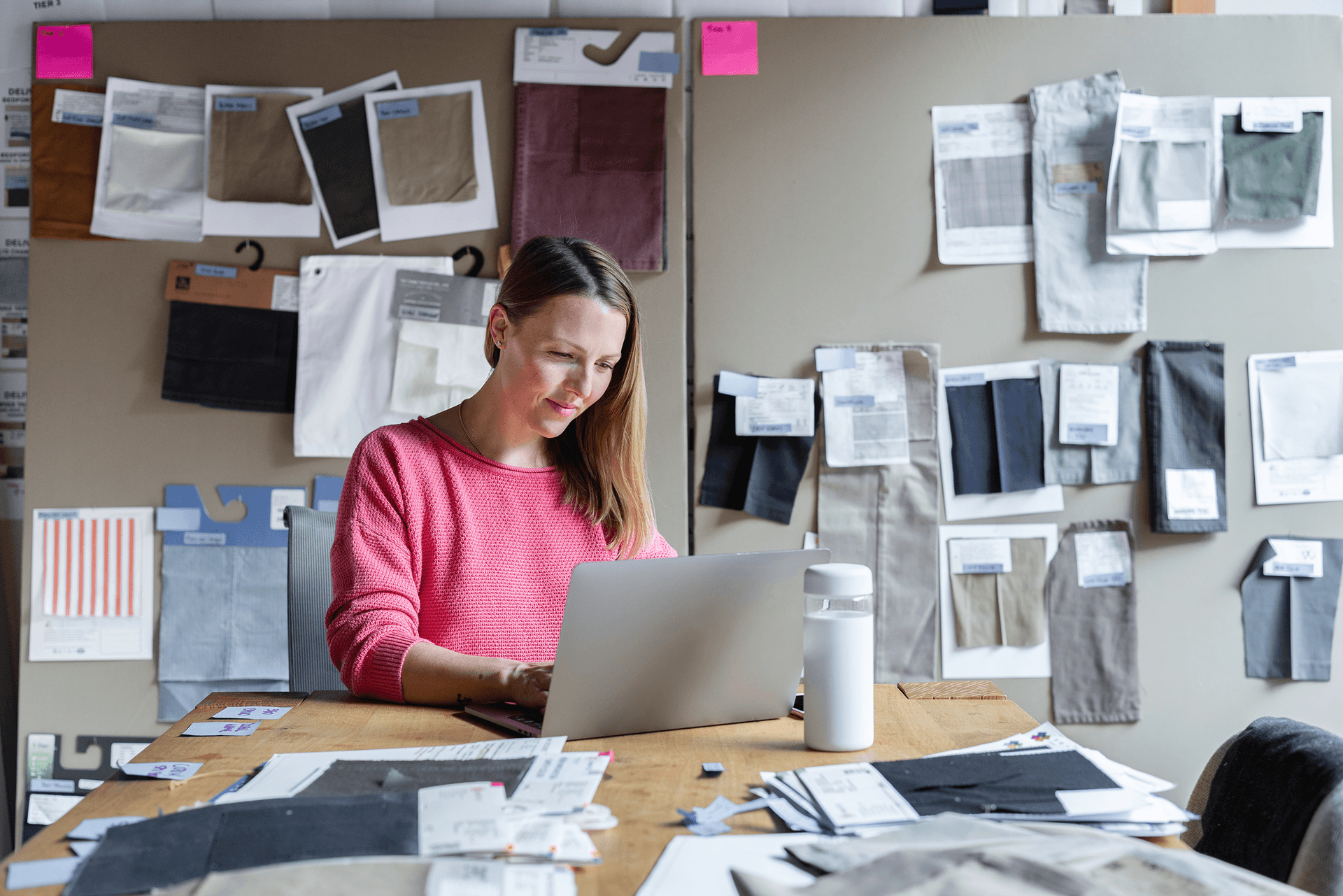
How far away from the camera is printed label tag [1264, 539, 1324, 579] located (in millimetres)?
2164

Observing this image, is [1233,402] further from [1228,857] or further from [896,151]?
[1228,857]

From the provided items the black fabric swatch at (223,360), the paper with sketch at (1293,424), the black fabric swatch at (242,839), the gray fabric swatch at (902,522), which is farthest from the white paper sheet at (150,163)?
the paper with sketch at (1293,424)

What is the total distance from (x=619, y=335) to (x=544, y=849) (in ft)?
2.91

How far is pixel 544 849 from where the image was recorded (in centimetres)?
69

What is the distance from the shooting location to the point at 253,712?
1111 millimetres

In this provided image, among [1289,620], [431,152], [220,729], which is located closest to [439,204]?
[431,152]

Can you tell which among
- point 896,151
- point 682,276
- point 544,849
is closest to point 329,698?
point 544,849

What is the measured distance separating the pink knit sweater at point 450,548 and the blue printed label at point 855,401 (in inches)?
34.0

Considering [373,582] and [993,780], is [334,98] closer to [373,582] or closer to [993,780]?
[373,582]

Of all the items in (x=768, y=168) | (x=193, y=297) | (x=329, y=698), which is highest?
(x=768, y=168)

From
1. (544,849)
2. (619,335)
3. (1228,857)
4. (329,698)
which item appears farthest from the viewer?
(619,335)

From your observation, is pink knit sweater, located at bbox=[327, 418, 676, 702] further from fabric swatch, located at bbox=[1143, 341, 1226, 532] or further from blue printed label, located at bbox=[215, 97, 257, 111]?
fabric swatch, located at bbox=[1143, 341, 1226, 532]

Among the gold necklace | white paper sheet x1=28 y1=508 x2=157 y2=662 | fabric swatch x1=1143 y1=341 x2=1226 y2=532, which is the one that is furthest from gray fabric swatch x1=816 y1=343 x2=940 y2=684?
white paper sheet x1=28 y1=508 x2=157 y2=662

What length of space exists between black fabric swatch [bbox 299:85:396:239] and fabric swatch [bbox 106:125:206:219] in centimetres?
26
